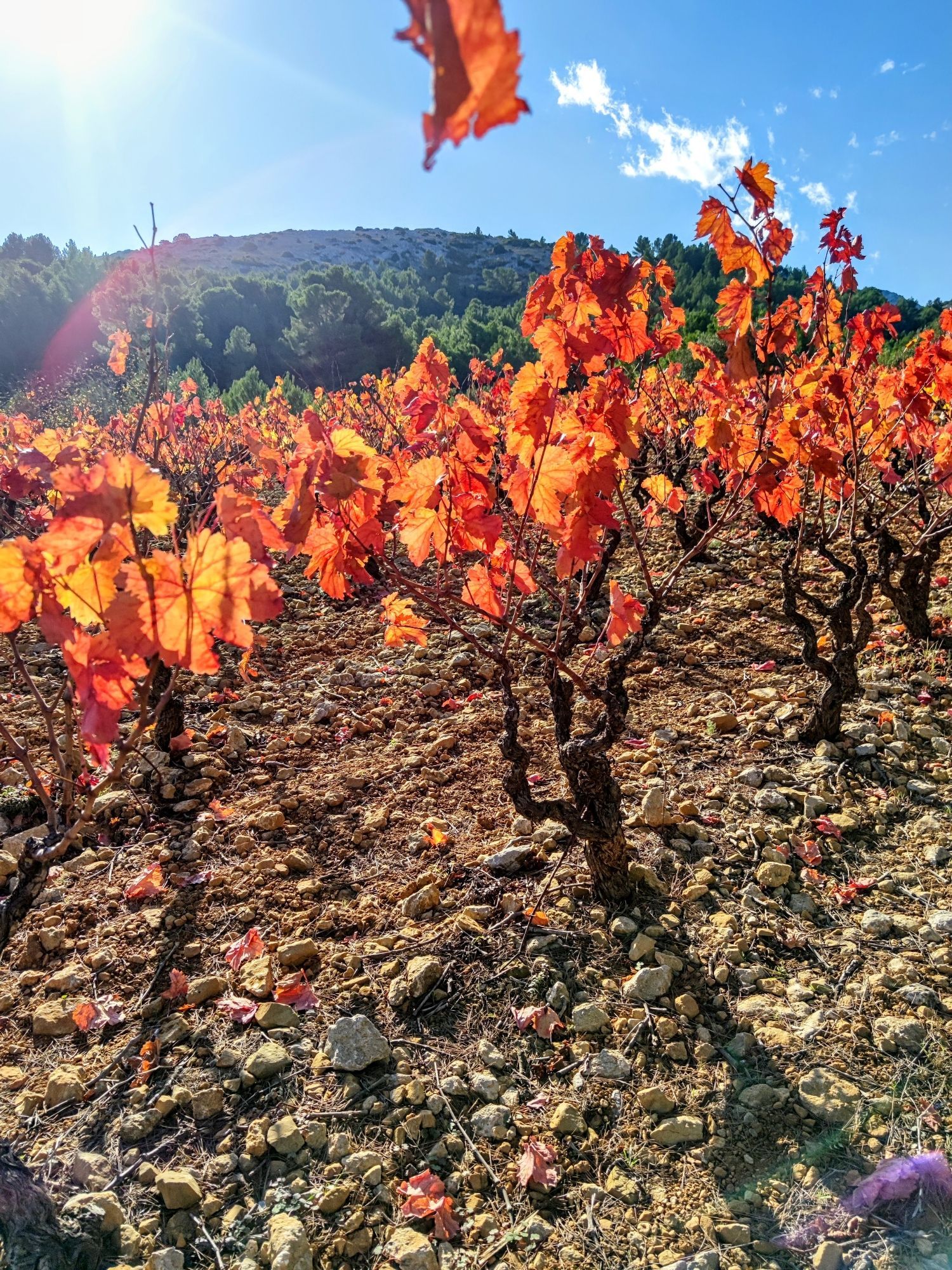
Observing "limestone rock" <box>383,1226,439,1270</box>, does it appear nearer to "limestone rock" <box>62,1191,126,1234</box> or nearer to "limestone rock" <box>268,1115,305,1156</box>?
"limestone rock" <box>268,1115,305,1156</box>

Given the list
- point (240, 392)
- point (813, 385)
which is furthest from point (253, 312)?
point (813, 385)

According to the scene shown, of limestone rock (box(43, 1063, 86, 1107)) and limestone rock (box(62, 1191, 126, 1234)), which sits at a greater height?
limestone rock (box(43, 1063, 86, 1107))

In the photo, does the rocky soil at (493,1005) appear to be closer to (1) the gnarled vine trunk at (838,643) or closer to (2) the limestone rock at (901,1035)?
(2) the limestone rock at (901,1035)

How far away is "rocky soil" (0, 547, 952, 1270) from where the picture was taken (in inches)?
53.6

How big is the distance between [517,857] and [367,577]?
106 centimetres

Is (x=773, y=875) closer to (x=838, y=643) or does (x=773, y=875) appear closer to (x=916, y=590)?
(x=838, y=643)

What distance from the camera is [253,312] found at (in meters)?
30.5

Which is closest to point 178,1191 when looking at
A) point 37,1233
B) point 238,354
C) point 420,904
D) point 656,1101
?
point 37,1233

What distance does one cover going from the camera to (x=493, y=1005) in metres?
1.77

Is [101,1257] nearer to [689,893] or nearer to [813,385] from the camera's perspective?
[689,893]

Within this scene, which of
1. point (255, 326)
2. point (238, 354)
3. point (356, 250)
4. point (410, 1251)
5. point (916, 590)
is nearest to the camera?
point (410, 1251)

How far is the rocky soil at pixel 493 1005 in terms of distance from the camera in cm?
136

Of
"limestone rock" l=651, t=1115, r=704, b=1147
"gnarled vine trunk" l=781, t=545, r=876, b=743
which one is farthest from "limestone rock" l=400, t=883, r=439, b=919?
"gnarled vine trunk" l=781, t=545, r=876, b=743

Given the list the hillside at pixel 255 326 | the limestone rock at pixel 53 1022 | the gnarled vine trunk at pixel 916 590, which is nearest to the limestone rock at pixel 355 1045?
the limestone rock at pixel 53 1022
